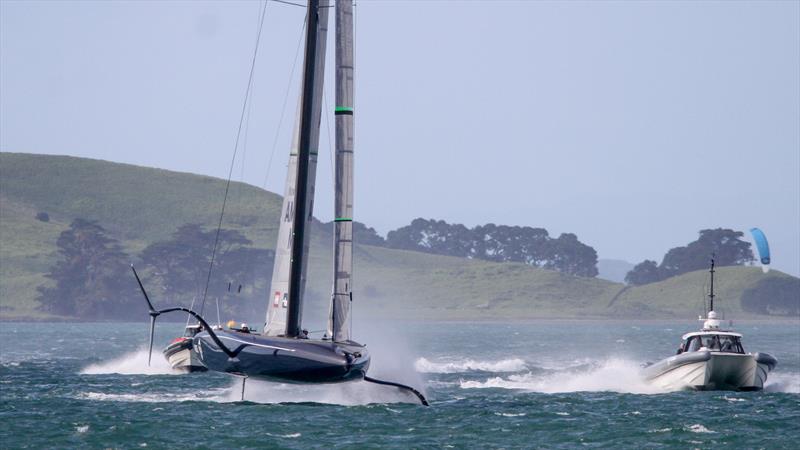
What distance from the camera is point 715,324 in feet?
178

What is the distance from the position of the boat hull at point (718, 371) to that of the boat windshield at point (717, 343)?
2.12 feet

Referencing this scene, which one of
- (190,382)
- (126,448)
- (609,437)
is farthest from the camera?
(190,382)

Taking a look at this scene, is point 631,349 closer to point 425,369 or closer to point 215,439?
point 425,369

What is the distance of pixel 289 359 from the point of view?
41625 millimetres

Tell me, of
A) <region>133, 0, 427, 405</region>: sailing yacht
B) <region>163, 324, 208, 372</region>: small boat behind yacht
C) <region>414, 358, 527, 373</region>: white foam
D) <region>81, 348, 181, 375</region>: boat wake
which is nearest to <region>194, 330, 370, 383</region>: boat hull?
<region>133, 0, 427, 405</region>: sailing yacht

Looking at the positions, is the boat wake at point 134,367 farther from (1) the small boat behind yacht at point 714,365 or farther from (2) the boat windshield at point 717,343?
(2) the boat windshield at point 717,343

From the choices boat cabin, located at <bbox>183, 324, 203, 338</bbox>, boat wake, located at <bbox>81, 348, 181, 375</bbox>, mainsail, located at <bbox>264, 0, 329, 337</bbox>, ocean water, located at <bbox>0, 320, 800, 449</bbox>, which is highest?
mainsail, located at <bbox>264, 0, 329, 337</bbox>

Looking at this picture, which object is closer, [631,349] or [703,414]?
[703,414]

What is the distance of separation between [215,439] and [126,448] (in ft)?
8.00

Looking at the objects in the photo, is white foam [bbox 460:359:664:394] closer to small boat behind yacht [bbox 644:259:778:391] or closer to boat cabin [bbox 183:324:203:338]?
small boat behind yacht [bbox 644:259:778:391]

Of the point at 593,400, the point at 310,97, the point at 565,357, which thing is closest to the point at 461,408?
the point at 593,400

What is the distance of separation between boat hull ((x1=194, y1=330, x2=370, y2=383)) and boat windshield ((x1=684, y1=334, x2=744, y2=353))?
16.3 metres

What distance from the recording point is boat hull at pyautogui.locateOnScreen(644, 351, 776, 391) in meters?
52.6

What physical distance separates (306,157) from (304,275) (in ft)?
12.2
